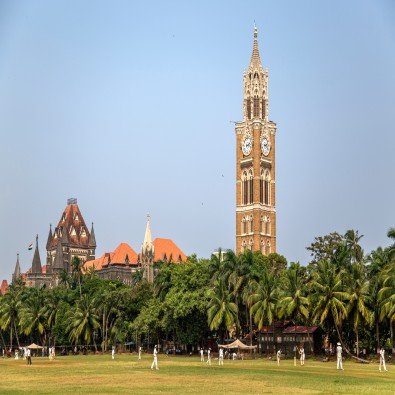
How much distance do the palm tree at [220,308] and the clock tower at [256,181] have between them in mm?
86511

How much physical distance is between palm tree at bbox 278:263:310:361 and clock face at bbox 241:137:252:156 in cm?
10465

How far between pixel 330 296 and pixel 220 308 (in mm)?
16751

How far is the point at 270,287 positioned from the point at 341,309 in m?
12.5

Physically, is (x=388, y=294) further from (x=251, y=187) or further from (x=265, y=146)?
(x=265, y=146)

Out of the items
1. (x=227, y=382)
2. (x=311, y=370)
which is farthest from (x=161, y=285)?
(x=227, y=382)

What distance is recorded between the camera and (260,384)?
163 feet

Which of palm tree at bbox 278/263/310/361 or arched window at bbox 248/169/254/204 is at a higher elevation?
arched window at bbox 248/169/254/204

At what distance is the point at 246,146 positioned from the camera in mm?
196375

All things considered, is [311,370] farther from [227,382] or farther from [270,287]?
[270,287]

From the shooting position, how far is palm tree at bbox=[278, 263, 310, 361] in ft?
287

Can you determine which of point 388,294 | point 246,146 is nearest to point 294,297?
point 388,294

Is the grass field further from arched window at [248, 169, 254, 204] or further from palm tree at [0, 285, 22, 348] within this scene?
arched window at [248, 169, 254, 204]

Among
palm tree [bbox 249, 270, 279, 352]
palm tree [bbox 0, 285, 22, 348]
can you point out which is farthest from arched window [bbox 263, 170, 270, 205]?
palm tree [bbox 249, 270, 279, 352]

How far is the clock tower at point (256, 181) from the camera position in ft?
617
